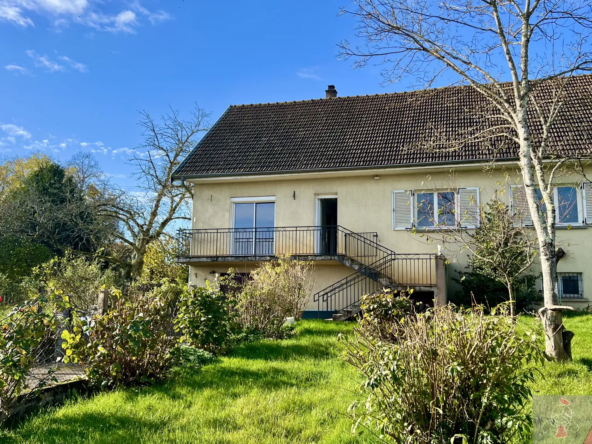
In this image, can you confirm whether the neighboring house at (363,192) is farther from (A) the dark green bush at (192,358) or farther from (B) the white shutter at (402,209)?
(A) the dark green bush at (192,358)

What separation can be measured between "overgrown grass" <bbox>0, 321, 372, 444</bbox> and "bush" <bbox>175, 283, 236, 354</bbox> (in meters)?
0.74

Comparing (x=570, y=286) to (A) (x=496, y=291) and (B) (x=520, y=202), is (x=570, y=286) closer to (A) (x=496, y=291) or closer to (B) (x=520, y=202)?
(A) (x=496, y=291)

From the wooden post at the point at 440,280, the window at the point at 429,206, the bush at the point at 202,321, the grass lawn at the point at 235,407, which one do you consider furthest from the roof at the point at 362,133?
the grass lawn at the point at 235,407

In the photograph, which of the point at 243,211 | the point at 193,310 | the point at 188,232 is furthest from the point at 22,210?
the point at 193,310

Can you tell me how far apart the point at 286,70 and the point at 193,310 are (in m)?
5.69

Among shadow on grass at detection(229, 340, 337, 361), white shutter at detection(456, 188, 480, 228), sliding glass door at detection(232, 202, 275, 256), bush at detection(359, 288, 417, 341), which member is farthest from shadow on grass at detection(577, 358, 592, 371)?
sliding glass door at detection(232, 202, 275, 256)

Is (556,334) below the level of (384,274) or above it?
below

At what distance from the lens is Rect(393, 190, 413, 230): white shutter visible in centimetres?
1650

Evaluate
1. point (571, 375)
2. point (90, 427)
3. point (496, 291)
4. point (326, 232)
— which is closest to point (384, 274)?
point (326, 232)

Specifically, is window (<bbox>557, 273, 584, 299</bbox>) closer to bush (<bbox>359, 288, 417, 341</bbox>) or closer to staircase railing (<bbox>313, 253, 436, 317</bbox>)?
staircase railing (<bbox>313, 253, 436, 317</bbox>)

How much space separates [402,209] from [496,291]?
13.2ft

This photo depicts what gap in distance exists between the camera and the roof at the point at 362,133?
15867 millimetres

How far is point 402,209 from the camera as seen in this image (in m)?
16.6

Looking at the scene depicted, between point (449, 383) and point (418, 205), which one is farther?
point (418, 205)
